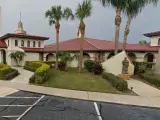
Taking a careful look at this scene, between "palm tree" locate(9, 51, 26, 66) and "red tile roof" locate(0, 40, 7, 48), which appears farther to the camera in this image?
"red tile roof" locate(0, 40, 7, 48)

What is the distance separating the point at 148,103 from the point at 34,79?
9.71m

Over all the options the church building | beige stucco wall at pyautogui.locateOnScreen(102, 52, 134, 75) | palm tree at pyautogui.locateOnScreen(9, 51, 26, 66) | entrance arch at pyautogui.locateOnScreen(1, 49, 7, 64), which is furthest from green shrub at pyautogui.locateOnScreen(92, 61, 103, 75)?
entrance arch at pyautogui.locateOnScreen(1, 49, 7, 64)

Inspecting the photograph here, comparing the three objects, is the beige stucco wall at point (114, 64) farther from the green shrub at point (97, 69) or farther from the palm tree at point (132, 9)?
the palm tree at point (132, 9)

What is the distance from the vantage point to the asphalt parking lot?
675 centimetres

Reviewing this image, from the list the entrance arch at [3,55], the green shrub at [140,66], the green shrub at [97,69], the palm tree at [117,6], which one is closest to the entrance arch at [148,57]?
the green shrub at [140,66]

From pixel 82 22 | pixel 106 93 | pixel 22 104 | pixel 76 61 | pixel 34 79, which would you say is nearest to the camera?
pixel 22 104

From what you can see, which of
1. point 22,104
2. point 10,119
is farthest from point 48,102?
point 10,119

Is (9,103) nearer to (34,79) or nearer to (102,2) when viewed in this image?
(34,79)

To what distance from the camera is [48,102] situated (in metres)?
8.75

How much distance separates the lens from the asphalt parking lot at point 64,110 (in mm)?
6753

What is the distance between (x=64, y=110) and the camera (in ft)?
24.8

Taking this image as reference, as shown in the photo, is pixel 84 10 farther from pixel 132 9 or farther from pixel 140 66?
pixel 140 66

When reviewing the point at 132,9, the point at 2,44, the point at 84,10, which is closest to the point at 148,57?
the point at 132,9

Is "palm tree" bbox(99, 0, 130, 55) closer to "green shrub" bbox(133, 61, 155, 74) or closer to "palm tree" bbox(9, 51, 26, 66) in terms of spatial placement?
"green shrub" bbox(133, 61, 155, 74)
